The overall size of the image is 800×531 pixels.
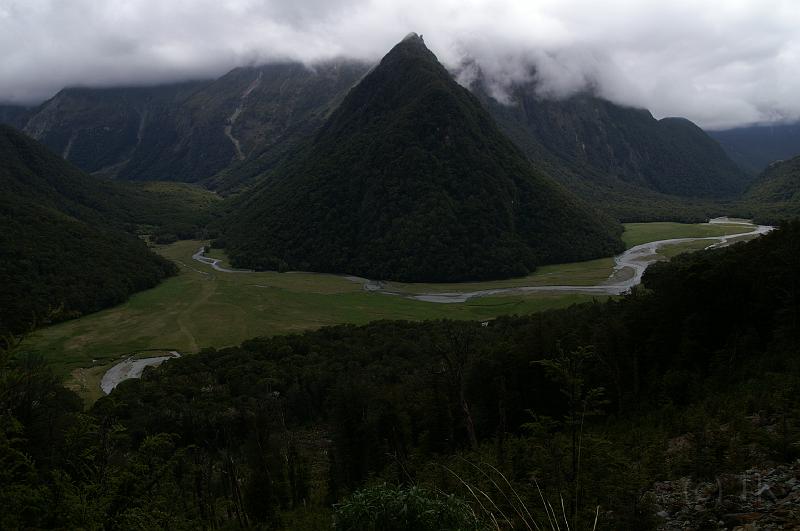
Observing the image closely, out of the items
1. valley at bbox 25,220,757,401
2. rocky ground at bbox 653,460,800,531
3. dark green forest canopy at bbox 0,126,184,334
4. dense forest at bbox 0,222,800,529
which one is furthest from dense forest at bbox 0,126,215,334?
rocky ground at bbox 653,460,800,531

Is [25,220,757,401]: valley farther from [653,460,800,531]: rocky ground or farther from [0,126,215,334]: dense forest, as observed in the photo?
[653,460,800,531]: rocky ground

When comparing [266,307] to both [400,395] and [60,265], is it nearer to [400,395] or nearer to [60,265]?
[60,265]

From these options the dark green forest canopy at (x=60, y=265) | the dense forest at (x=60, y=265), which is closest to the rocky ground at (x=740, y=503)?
the dark green forest canopy at (x=60, y=265)

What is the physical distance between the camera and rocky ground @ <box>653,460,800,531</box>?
1383cm

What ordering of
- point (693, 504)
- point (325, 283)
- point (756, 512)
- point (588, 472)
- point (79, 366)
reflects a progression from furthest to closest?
point (325, 283), point (79, 366), point (588, 472), point (693, 504), point (756, 512)

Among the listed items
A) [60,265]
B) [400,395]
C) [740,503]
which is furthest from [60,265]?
[740,503]

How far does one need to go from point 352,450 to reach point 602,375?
23726mm

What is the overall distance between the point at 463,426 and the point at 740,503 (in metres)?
32.1

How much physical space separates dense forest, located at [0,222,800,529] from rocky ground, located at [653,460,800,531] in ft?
1.19

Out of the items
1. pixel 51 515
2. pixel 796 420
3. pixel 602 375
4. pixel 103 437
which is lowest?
pixel 602 375

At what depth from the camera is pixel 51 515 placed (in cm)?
1288

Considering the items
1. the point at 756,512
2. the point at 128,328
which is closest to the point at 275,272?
the point at 128,328

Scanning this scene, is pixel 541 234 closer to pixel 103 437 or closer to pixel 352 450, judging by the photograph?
pixel 352 450

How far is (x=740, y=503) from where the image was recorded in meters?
15.4
